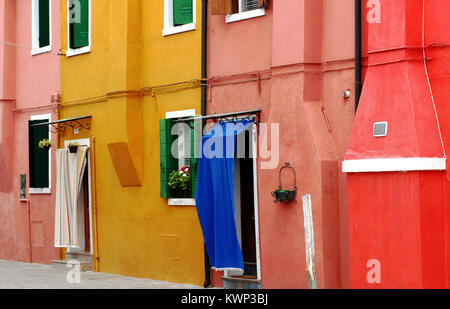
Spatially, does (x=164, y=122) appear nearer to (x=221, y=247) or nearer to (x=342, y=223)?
(x=221, y=247)

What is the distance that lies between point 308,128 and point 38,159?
29.9ft

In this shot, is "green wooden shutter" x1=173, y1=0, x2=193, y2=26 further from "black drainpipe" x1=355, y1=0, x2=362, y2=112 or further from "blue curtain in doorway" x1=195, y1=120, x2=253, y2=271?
"black drainpipe" x1=355, y1=0, x2=362, y2=112

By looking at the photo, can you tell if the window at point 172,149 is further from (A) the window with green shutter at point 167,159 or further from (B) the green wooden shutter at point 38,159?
(B) the green wooden shutter at point 38,159

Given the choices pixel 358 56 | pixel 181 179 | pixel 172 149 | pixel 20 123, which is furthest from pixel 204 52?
pixel 20 123

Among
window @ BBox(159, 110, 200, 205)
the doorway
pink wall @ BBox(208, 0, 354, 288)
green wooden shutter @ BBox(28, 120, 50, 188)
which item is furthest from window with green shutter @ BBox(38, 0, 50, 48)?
pink wall @ BBox(208, 0, 354, 288)

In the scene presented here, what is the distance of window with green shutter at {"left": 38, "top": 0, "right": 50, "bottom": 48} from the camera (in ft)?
70.6

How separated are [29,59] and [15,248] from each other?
4.34 metres

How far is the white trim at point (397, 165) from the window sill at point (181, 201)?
4405 millimetres

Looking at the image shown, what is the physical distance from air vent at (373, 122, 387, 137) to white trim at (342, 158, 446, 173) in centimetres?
36

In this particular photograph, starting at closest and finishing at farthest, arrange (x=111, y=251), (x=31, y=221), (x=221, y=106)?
(x=221, y=106)
(x=111, y=251)
(x=31, y=221)

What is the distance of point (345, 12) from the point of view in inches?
565

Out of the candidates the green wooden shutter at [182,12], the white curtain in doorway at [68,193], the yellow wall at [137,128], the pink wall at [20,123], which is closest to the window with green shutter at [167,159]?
the yellow wall at [137,128]

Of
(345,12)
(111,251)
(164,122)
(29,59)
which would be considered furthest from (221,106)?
(29,59)

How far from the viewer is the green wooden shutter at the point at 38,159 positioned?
70.7 feet
